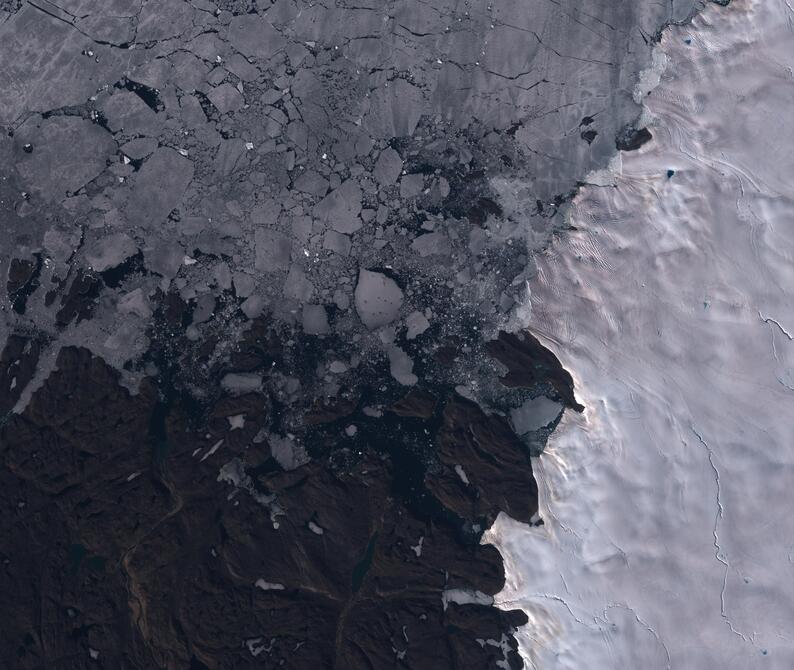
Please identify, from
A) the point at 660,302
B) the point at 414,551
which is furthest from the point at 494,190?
the point at 414,551

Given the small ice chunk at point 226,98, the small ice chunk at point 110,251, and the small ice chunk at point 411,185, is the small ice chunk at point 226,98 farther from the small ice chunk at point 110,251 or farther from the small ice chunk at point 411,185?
the small ice chunk at point 411,185

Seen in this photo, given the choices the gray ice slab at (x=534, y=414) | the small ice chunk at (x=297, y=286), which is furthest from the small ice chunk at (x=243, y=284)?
the gray ice slab at (x=534, y=414)

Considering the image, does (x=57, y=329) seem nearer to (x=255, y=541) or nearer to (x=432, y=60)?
(x=255, y=541)

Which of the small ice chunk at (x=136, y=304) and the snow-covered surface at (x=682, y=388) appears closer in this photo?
the snow-covered surface at (x=682, y=388)

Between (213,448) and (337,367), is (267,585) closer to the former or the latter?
(213,448)

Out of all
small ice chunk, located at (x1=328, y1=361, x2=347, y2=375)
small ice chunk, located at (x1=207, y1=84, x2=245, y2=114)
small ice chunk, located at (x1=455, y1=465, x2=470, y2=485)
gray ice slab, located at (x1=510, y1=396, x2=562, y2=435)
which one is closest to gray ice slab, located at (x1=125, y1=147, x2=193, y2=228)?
Result: small ice chunk, located at (x1=207, y1=84, x2=245, y2=114)

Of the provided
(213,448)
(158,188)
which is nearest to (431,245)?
(158,188)
